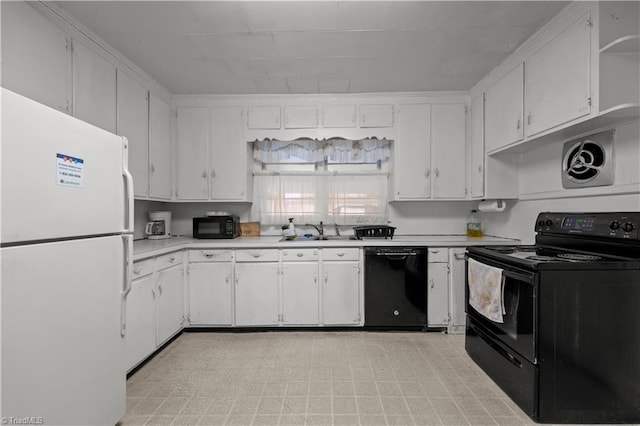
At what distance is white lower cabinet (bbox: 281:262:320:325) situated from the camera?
327 cm

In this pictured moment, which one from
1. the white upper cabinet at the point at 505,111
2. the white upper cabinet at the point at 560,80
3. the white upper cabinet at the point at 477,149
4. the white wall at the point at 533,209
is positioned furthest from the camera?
the white upper cabinet at the point at 477,149

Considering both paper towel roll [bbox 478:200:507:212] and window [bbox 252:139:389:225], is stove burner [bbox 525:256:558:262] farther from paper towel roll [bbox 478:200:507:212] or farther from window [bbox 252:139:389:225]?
window [bbox 252:139:389:225]

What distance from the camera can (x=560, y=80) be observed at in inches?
85.4

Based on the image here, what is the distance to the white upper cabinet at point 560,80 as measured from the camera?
77.4 inches

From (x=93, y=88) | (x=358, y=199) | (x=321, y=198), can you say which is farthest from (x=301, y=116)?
(x=93, y=88)

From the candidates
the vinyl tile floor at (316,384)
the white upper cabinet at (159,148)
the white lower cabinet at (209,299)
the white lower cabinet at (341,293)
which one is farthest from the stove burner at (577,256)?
the white upper cabinet at (159,148)

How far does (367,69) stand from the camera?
295cm

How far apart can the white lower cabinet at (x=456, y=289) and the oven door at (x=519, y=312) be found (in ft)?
3.34

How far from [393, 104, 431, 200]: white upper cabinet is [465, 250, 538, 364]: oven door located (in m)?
1.51

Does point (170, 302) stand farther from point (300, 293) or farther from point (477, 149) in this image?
point (477, 149)

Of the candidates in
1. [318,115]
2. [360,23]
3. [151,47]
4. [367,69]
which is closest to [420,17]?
[360,23]

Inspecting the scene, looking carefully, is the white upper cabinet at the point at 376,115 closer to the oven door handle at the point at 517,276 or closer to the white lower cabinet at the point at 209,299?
the oven door handle at the point at 517,276

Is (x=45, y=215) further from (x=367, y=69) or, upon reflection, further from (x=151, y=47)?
(x=367, y=69)

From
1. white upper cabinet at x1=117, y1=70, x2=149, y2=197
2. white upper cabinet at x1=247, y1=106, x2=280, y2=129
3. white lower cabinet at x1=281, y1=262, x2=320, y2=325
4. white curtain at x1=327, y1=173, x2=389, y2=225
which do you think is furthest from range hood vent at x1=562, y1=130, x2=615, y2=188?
white upper cabinet at x1=117, y1=70, x2=149, y2=197
